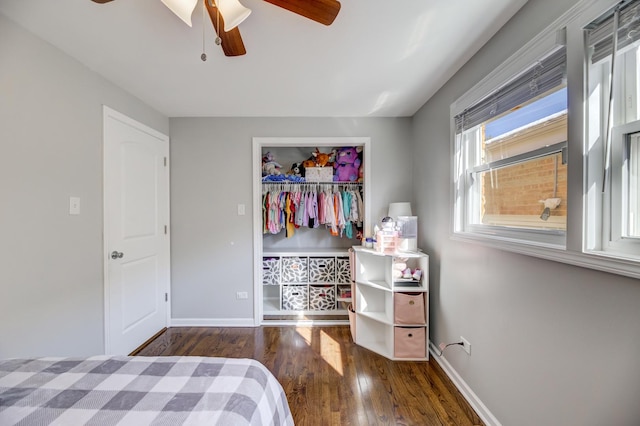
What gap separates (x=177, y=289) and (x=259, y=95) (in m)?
2.21

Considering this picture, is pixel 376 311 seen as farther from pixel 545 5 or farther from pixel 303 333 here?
pixel 545 5

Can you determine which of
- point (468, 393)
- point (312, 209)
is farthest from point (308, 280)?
point (468, 393)

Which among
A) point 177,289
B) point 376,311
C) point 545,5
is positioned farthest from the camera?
point 177,289

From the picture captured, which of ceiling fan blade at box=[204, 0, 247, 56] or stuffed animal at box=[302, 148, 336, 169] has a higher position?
ceiling fan blade at box=[204, 0, 247, 56]

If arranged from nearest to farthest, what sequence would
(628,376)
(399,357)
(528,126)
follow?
(628,376), (528,126), (399,357)

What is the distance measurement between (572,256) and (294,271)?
2.48 m

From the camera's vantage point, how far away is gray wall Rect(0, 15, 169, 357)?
1.33 meters

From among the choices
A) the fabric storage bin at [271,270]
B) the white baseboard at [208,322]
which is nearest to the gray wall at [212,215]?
the white baseboard at [208,322]

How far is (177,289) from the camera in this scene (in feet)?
9.04

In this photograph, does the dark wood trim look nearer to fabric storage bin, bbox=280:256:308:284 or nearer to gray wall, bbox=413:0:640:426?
fabric storage bin, bbox=280:256:308:284

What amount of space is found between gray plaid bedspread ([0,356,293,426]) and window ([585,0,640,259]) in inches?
52.8

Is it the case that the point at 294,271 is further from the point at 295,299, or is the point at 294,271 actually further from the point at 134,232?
the point at 134,232

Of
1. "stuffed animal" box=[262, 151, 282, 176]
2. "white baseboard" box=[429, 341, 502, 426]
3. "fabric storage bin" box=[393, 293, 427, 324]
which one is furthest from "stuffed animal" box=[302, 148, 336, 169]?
"white baseboard" box=[429, 341, 502, 426]

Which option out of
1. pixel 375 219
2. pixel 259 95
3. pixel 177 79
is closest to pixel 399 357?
pixel 375 219
